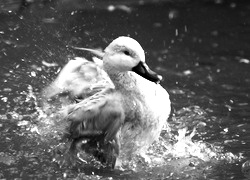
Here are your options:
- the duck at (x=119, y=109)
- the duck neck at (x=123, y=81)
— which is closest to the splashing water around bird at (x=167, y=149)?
the duck at (x=119, y=109)

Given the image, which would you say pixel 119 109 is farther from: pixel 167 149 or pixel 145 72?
pixel 167 149

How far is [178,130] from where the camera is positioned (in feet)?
16.8

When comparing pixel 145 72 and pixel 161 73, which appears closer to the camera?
pixel 145 72

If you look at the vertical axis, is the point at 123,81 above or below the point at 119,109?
above

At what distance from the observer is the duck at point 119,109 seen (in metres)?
4.23

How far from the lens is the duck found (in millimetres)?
4234

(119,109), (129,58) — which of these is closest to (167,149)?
(119,109)

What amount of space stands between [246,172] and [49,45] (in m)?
2.45

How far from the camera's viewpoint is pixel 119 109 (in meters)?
4.29

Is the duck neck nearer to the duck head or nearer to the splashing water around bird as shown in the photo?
the duck head

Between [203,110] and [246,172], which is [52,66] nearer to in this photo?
[203,110]

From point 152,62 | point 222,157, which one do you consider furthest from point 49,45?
point 222,157

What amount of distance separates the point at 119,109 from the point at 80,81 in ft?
1.99

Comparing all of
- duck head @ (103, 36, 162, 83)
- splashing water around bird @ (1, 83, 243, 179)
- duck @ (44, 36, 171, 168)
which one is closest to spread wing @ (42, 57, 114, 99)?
duck @ (44, 36, 171, 168)
